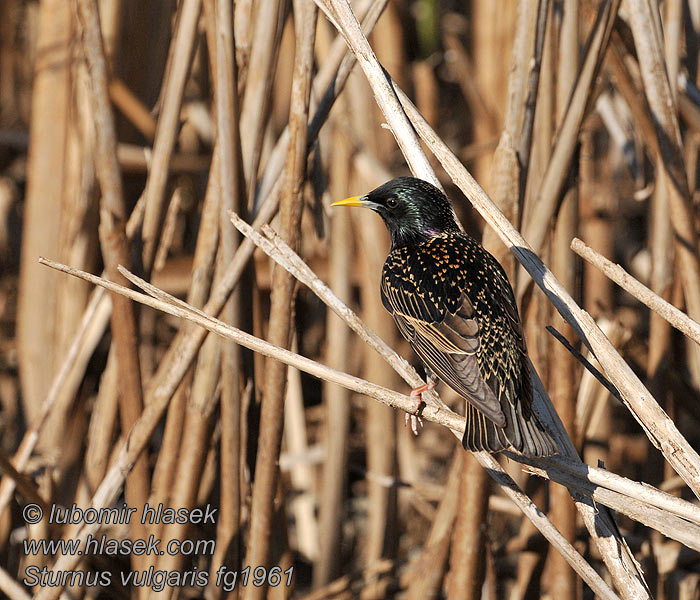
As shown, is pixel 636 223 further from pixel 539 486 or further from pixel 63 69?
pixel 63 69

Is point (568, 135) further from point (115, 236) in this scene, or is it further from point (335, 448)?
point (335, 448)

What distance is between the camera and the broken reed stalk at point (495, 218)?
2.01 m

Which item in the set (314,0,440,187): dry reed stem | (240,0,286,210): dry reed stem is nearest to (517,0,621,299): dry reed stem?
(314,0,440,187): dry reed stem

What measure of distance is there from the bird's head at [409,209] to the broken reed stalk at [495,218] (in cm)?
25

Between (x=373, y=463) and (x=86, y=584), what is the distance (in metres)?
1.38

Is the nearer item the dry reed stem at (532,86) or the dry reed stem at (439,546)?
the dry reed stem at (532,86)

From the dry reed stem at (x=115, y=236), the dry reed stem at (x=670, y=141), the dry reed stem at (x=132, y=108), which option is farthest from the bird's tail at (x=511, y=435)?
the dry reed stem at (x=132, y=108)

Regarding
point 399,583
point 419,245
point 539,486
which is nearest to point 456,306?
point 419,245

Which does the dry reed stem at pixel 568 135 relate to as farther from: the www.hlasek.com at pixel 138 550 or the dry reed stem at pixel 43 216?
the dry reed stem at pixel 43 216

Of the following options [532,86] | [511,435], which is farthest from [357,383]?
[532,86]

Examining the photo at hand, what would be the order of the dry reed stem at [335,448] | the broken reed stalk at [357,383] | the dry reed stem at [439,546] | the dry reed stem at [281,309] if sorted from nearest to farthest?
the broken reed stalk at [357,383]
the dry reed stem at [281,309]
the dry reed stem at [439,546]
the dry reed stem at [335,448]

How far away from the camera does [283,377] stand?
8.60 feet

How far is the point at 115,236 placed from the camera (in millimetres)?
2783

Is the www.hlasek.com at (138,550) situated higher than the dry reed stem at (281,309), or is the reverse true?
the dry reed stem at (281,309)
